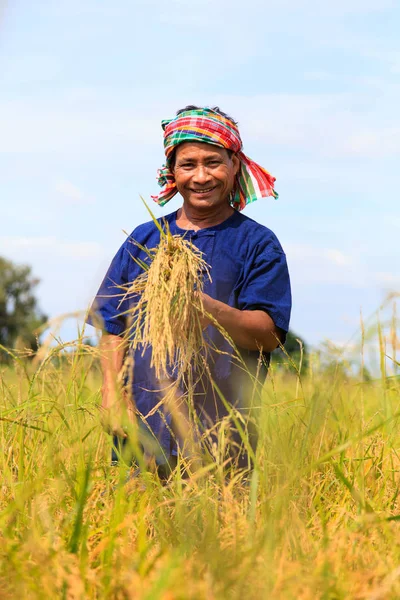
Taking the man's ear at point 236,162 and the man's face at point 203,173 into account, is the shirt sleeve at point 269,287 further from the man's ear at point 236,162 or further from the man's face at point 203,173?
the man's ear at point 236,162

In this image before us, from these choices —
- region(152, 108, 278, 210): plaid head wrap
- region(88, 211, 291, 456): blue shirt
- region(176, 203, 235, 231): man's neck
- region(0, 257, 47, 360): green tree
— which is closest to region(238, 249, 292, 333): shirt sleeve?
region(88, 211, 291, 456): blue shirt

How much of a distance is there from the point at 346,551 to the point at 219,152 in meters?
1.74

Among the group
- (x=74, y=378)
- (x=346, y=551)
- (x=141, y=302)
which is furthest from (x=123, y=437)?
(x=346, y=551)

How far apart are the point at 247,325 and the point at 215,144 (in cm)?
79

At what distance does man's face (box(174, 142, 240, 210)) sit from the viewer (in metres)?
3.29

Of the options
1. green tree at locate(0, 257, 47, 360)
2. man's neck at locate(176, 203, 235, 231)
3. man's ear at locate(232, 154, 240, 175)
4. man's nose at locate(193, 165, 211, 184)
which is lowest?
man's neck at locate(176, 203, 235, 231)

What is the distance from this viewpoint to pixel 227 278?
3256mm

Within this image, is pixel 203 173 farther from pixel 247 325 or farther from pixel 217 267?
pixel 247 325

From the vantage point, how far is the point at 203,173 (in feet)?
10.7

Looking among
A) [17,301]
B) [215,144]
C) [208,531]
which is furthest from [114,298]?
[17,301]

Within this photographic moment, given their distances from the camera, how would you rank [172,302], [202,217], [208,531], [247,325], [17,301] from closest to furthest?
[208,531]
[172,302]
[247,325]
[202,217]
[17,301]

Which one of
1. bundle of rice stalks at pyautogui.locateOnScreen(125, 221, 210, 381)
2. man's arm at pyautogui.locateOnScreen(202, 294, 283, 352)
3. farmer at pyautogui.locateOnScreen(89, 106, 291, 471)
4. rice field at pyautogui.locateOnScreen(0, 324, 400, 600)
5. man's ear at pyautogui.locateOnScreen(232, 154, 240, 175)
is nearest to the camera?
rice field at pyautogui.locateOnScreen(0, 324, 400, 600)

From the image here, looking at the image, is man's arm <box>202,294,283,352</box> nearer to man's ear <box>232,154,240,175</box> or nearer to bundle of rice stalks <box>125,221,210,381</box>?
bundle of rice stalks <box>125,221,210,381</box>

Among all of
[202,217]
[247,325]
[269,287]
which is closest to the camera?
[247,325]
